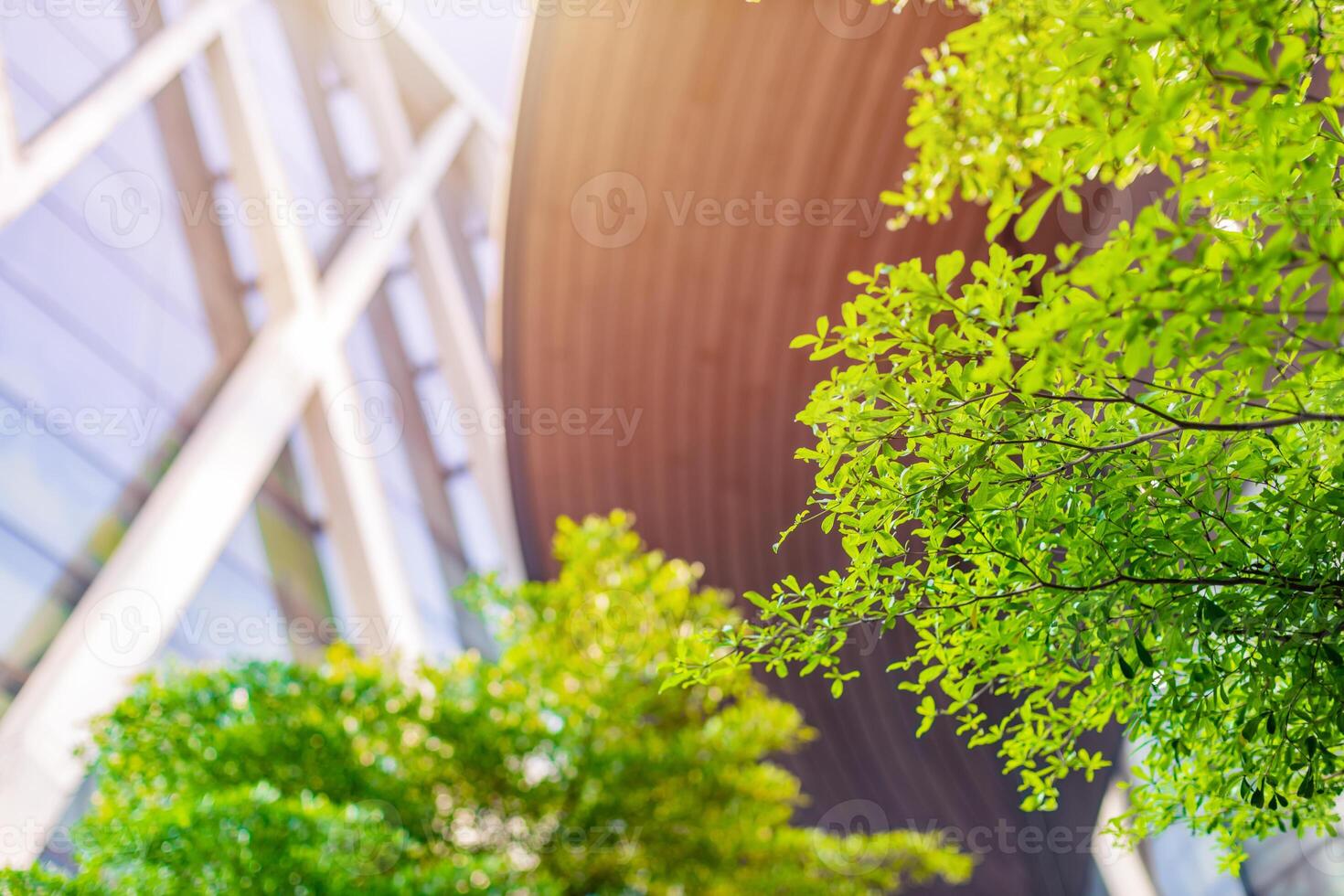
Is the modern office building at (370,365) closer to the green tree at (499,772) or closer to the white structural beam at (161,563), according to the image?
the white structural beam at (161,563)

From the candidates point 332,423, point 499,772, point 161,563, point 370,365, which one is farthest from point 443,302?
point 499,772

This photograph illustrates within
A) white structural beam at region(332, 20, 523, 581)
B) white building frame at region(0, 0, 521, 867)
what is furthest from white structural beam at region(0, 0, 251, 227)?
white structural beam at region(332, 20, 523, 581)

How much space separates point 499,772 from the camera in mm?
4773

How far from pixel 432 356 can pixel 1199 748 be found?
14.7m

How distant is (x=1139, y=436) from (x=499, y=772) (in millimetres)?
4112

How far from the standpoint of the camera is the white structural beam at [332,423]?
9977 millimetres

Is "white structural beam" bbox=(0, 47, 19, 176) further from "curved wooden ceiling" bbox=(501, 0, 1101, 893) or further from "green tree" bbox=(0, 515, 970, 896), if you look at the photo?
"green tree" bbox=(0, 515, 970, 896)

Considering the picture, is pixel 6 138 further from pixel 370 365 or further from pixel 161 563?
pixel 370 365

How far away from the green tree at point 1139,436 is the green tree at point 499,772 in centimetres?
279

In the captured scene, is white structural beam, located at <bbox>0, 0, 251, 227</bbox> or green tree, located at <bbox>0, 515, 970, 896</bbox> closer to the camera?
green tree, located at <bbox>0, 515, 970, 896</bbox>

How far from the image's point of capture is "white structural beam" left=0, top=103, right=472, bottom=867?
5664 millimetres

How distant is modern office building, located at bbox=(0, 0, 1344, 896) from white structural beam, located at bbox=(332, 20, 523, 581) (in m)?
1.91

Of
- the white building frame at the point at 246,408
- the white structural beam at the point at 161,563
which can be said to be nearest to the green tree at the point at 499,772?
the white structural beam at the point at 161,563

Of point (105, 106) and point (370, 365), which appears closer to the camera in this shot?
point (105, 106)
